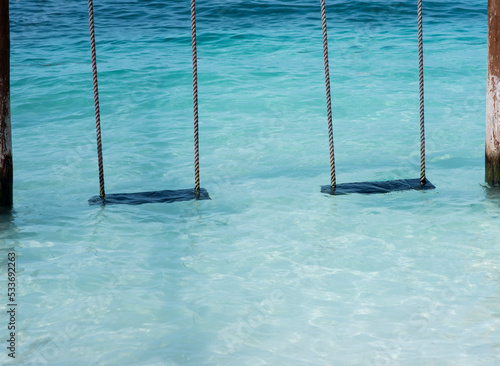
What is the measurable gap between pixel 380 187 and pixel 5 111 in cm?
270

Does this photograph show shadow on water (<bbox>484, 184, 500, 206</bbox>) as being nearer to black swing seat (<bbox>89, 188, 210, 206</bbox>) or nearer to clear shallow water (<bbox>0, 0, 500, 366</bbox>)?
clear shallow water (<bbox>0, 0, 500, 366</bbox>)

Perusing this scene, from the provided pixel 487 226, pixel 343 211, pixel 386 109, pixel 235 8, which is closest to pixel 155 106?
pixel 386 109

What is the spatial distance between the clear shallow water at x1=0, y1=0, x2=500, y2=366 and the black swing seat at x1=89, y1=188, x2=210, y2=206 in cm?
15

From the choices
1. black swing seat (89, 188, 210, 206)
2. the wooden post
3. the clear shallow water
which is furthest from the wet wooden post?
the wooden post

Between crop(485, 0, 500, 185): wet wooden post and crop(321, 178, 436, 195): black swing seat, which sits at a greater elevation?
crop(485, 0, 500, 185): wet wooden post

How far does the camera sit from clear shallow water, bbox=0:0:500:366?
331cm

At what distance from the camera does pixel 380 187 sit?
4949 millimetres

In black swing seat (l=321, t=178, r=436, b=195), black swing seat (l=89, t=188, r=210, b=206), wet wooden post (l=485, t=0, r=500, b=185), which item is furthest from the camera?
black swing seat (l=321, t=178, r=436, b=195)

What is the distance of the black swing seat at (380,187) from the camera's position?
15.9ft

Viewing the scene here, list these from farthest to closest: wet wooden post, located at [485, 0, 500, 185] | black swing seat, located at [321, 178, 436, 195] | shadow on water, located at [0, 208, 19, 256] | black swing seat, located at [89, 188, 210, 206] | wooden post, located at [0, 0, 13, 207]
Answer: black swing seat, located at [321, 178, 436, 195] < black swing seat, located at [89, 188, 210, 206] < wet wooden post, located at [485, 0, 500, 185] < wooden post, located at [0, 0, 13, 207] < shadow on water, located at [0, 208, 19, 256]

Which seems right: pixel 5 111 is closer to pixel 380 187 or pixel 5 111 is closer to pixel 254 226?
pixel 254 226

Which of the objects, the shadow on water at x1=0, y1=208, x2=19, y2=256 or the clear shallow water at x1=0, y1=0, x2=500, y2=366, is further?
the shadow on water at x1=0, y1=208, x2=19, y2=256

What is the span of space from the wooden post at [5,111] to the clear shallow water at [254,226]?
220 millimetres

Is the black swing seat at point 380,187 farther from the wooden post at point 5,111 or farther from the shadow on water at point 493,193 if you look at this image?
the wooden post at point 5,111
